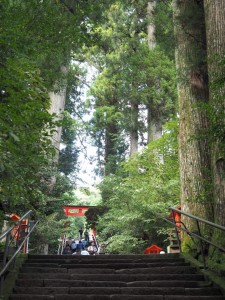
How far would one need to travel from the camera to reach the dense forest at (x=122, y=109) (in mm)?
3906

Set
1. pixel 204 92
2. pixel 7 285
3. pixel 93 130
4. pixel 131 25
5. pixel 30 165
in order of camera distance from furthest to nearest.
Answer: pixel 93 130
pixel 131 25
pixel 204 92
pixel 7 285
pixel 30 165

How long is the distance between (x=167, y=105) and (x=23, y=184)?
10.6m

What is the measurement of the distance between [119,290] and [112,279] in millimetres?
494

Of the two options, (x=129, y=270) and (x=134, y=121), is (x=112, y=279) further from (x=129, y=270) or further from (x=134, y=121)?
(x=134, y=121)

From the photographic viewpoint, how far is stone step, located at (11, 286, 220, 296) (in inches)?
164

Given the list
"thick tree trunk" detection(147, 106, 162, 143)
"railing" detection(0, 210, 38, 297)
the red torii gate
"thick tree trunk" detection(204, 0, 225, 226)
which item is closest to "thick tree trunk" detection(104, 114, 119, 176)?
the red torii gate

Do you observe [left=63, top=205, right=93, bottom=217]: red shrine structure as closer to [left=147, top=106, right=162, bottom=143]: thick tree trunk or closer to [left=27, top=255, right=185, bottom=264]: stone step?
[left=147, top=106, right=162, bottom=143]: thick tree trunk

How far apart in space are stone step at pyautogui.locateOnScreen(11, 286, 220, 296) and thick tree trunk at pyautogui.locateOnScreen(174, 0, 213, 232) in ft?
6.21

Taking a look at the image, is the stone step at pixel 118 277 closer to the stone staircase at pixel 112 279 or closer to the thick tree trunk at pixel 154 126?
the stone staircase at pixel 112 279

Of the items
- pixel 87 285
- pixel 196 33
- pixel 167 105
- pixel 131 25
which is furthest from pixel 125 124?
pixel 87 285

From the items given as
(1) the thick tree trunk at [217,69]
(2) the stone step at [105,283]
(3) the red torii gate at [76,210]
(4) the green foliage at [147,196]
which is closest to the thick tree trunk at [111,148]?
(3) the red torii gate at [76,210]

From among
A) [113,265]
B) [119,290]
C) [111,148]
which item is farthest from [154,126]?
[119,290]

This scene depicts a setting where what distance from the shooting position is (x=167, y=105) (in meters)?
13.8

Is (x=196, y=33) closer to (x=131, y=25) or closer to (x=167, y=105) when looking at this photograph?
(x=167, y=105)
